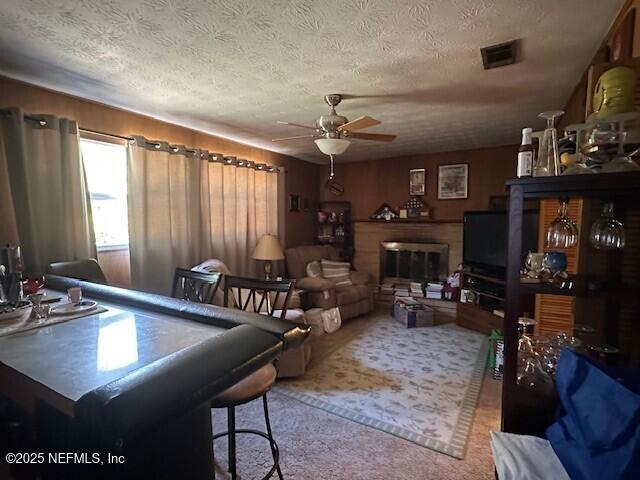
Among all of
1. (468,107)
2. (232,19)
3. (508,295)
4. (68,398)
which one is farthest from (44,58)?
(468,107)

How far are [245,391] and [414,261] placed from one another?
4071 millimetres

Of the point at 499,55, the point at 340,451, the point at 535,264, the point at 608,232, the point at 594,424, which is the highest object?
the point at 499,55

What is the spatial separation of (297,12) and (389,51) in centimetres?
60

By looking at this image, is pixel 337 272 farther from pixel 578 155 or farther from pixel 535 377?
pixel 578 155

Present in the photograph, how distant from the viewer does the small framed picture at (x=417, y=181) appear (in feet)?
16.1

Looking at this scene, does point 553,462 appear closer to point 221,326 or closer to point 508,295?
point 508,295

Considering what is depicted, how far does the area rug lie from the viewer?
2166mm

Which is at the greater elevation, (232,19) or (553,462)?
(232,19)

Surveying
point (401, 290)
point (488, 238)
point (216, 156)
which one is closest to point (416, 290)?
point (401, 290)

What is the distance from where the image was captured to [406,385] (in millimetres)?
2682

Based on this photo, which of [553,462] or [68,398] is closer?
[68,398]

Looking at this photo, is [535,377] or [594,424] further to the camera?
[535,377]

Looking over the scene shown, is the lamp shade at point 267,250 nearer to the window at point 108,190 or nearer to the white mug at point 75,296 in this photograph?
the window at point 108,190

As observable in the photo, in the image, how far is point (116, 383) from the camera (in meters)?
0.61
